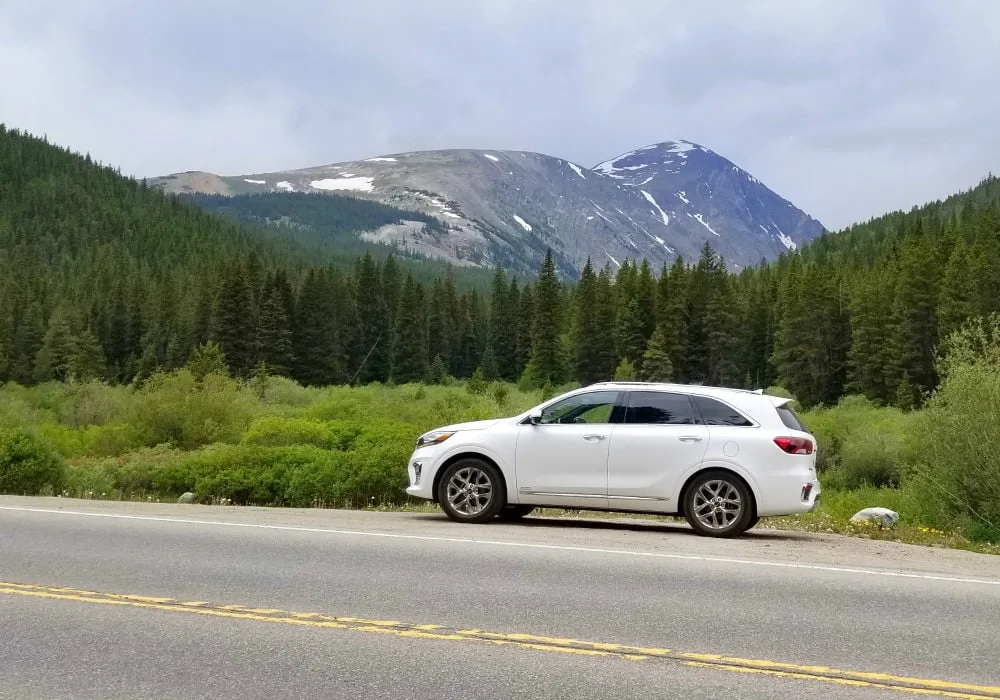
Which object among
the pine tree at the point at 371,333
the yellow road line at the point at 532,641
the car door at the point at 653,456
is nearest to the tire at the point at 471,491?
the car door at the point at 653,456

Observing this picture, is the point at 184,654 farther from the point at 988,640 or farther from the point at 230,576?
the point at 988,640

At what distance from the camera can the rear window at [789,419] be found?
11.4 metres

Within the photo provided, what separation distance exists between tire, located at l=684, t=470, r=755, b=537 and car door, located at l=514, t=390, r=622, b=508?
1.08 m

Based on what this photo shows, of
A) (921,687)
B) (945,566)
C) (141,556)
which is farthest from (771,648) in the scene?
(141,556)

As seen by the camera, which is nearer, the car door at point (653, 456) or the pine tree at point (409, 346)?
the car door at point (653, 456)

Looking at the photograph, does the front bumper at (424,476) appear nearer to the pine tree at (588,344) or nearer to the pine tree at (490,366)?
the pine tree at (588,344)

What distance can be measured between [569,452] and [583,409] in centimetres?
60

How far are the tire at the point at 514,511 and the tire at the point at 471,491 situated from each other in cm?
62

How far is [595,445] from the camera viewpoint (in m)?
11.4

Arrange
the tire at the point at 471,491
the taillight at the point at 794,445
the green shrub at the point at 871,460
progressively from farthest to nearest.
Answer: the green shrub at the point at 871,460, the tire at the point at 471,491, the taillight at the point at 794,445

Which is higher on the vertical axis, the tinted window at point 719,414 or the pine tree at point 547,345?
the pine tree at point 547,345

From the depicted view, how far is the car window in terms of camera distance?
11.7 metres

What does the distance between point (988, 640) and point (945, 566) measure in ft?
11.4

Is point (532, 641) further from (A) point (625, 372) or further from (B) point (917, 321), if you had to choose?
(A) point (625, 372)
